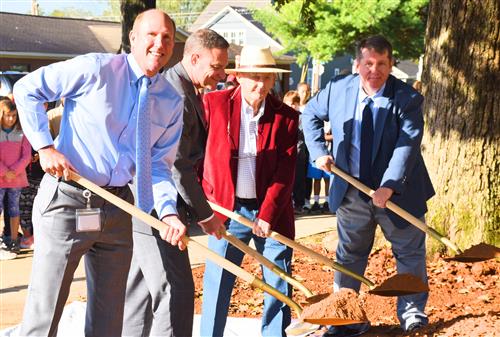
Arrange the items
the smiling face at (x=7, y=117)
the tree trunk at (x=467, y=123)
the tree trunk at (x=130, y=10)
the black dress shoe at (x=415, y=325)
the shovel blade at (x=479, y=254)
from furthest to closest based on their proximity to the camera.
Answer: the tree trunk at (x=130, y=10)
the smiling face at (x=7, y=117)
the tree trunk at (x=467, y=123)
the shovel blade at (x=479, y=254)
the black dress shoe at (x=415, y=325)

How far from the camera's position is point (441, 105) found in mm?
8266

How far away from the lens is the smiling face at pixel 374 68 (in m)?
5.88

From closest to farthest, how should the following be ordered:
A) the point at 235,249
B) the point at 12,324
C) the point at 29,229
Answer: the point at 235,249 < the point at 12,324 < the point at 29,229

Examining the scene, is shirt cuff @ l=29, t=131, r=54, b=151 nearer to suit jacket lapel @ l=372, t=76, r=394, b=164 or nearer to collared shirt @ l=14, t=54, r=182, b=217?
collared shirt @ l=14, t=54, r=182, b=217

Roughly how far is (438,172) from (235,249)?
3080mm

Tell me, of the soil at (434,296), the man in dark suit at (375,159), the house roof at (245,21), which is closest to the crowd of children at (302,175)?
the soil at (434,296)

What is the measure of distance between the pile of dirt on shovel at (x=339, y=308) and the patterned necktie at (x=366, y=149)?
106 cm

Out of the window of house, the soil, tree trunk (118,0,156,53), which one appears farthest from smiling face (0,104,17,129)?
the window of house

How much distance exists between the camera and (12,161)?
1005 centimetres

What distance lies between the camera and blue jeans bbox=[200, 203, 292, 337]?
5.80 meters

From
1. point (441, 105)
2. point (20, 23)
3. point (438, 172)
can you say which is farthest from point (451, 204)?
point (20, 23)

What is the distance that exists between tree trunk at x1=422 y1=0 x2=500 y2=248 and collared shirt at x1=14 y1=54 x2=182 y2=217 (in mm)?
4063

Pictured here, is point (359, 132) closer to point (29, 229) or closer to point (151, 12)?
point (151, 12)

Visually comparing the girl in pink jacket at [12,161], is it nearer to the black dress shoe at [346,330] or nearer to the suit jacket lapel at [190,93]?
the black dress shoe at [346,330]
